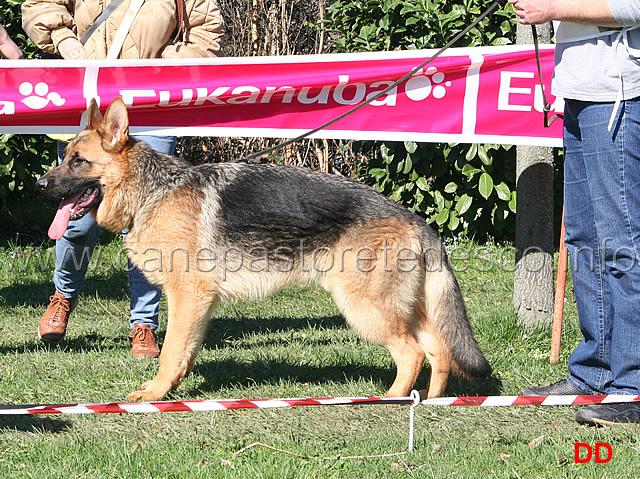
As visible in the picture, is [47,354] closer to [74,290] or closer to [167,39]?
[74,290]

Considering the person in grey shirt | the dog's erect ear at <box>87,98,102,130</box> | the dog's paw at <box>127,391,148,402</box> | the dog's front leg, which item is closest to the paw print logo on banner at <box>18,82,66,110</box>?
the dog's erect ear at <box>87,98,102,130</box>

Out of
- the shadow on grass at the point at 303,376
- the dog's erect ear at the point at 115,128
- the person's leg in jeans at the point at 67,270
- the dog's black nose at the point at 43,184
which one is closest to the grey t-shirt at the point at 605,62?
the shadow on grass at the point at 303,376

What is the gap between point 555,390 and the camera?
13.3 feet

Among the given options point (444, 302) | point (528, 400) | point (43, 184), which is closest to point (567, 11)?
point (444, 302)

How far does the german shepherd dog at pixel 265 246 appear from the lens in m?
4.02

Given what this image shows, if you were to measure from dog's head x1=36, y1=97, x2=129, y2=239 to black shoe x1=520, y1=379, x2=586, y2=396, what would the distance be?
267 cm

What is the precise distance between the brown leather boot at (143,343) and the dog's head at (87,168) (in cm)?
113

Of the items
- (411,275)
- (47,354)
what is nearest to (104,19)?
(47,354)

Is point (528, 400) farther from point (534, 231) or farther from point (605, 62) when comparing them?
point (534, 231)

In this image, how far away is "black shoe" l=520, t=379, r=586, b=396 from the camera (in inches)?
158

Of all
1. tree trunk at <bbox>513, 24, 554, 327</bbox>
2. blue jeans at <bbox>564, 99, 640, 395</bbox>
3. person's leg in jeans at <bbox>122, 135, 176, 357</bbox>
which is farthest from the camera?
tree trunk at <bbox>513, 24, 554, 327</bbox>

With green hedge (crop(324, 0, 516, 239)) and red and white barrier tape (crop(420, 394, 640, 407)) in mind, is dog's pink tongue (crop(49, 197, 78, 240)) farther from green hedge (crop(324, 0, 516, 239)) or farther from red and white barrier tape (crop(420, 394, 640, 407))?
green hedge (crop(324, 0, 516, 239))

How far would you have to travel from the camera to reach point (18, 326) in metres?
5.82

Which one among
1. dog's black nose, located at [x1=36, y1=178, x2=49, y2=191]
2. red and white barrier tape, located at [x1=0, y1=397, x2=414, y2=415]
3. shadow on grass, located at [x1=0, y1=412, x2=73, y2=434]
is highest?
dog's black nose, located at [x1=36, y1=178, x2=49, y2=191]
